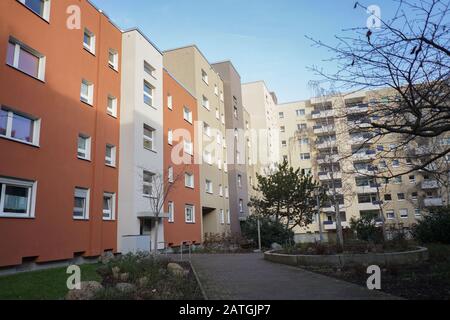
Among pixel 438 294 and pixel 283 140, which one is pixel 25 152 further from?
pixel 283 140

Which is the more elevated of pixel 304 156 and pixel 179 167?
→ pixel 304 156

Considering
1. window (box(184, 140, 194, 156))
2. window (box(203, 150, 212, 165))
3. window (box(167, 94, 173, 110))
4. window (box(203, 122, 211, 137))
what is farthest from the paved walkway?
window (box(203, 122, 211, 137))

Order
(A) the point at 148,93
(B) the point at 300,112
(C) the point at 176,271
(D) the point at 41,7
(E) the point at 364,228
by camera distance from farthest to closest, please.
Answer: (B) the point at 300,112 → (E) the point at 364,228 → (A) the point at 148,93 → (D) the point at 41,7 → (C) the point at 176,271

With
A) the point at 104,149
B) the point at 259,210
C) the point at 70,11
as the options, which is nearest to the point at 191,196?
the point at 259,210

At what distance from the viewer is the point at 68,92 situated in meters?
16.1

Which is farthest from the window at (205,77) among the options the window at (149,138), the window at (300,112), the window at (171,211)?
the window at (300,112)

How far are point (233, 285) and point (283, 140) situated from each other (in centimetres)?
5618

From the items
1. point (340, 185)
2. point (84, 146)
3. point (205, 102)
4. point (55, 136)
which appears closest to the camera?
point (55, 136)

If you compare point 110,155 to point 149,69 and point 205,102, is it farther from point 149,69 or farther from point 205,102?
point 205,102

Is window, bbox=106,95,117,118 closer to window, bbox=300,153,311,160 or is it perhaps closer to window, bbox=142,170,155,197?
window, bbox=142,170,155,197

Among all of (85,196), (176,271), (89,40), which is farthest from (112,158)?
(176,271)

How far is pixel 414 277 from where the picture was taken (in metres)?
9.31

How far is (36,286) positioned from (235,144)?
32204 mm

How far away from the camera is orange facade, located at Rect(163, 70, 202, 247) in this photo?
958 inches
